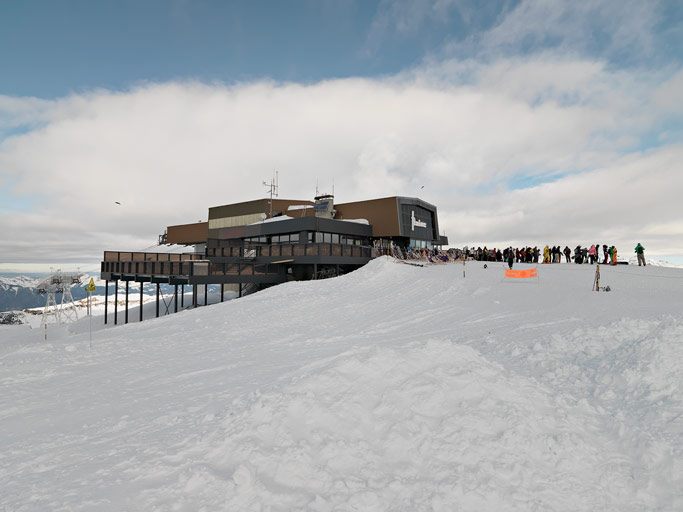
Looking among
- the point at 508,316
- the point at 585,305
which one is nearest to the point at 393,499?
the point at 508,316

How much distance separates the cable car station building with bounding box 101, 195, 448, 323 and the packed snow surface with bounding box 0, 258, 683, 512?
16.5 m

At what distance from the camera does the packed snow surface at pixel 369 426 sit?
4.98m

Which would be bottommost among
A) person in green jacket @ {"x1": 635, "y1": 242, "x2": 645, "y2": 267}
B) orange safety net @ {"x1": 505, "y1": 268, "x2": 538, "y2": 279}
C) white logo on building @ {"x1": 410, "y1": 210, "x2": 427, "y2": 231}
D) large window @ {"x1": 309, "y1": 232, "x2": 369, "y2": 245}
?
orange safety net @ {"x1": 505, "y1": 268, "x2": 538, "y2": 279}

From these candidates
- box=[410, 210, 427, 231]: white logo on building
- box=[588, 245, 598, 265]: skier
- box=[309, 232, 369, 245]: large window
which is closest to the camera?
box=[588, 245, 598, 265]: skier

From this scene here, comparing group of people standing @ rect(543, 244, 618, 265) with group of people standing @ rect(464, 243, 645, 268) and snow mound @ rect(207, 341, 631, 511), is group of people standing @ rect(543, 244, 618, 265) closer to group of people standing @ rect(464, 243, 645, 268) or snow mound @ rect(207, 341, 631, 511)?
group of people standing @ rect(464, 243, 645, 268)

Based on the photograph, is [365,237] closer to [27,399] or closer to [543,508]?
[27,399]

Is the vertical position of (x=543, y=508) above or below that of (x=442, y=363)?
below

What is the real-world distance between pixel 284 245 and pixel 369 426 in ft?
86.4

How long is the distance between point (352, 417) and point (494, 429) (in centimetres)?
215

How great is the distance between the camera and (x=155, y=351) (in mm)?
13219

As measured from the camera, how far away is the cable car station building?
2869 centimetres

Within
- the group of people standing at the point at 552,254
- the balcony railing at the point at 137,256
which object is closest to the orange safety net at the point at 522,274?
the group of people standing at the point at 552,254

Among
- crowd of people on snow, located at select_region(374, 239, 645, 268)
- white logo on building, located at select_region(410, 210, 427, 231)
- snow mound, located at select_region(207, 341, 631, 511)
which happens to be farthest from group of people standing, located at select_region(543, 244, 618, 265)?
snow mound, located at select_region(207, 341, 631, 511)

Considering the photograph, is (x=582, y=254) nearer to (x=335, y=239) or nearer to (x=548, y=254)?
(x=548, y=254)
